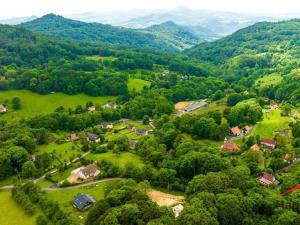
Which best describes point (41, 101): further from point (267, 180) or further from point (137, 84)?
point (267, 180)

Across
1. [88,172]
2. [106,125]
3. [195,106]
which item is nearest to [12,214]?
[88,172]

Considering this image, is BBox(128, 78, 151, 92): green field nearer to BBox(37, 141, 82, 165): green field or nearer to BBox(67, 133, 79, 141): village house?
BBox(67, 133, 79, 141): village house

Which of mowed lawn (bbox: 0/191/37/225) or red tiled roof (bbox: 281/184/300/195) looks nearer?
mowed lawn (bbox: 0/191/37/225)

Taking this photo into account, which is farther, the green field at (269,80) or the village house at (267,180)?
the green field at (269,80)

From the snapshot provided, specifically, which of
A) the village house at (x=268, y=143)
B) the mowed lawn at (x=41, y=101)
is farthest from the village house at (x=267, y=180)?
the mowed lawn at (x=41, y=101)

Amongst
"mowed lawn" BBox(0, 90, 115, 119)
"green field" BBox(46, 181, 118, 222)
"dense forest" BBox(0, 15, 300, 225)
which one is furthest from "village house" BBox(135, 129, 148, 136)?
"mowed lawn" BBox(0, 90, 115, 119)

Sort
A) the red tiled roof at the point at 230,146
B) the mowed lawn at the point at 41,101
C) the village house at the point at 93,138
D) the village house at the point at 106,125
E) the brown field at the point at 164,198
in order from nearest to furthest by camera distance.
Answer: the brown field at the point at 164,198
the red tiled roof at the point at 230,146
the village house at the point at 93,138
the village house at the point at 106,125
the mowed lawn at the point at 41,101

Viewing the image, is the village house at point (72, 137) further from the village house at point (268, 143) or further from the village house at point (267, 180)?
the village house at point (267, 180)
